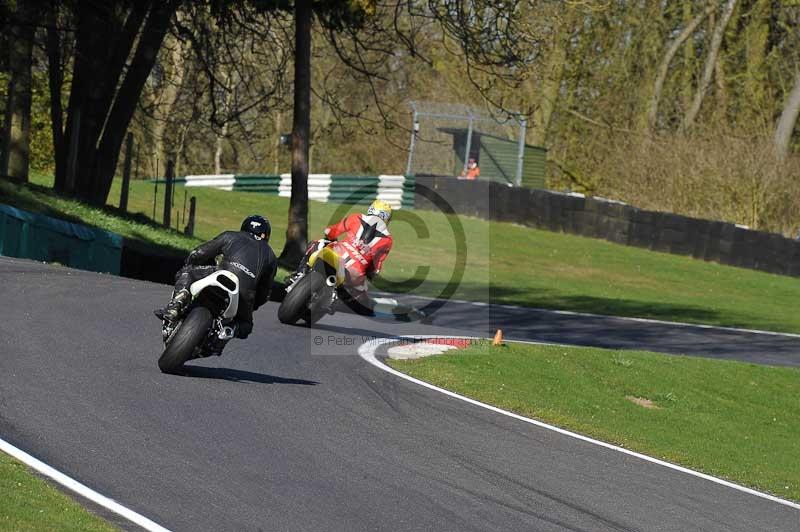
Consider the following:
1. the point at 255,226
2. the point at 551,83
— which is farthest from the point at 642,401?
the point at 551,83

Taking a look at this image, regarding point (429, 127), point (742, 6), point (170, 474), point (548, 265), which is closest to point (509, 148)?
point (429, 127)

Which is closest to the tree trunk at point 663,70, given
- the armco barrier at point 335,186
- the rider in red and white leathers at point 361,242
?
the armco barrier at point 335,186

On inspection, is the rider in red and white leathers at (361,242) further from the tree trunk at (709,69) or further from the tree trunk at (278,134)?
the tree trunk at (278,134)

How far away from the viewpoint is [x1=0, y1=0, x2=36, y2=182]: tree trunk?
73.1 ft

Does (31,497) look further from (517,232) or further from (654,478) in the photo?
(517,232)

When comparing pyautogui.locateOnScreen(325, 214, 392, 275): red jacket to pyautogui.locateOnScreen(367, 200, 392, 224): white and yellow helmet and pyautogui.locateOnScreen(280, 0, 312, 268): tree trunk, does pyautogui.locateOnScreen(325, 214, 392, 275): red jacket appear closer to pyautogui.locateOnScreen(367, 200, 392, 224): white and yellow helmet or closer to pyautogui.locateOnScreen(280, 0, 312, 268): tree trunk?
pyautogui.locateOnScreen(367, 200, 392, 224): white and yellow helmet

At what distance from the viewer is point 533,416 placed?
11.3 metres

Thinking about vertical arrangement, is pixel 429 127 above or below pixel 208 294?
above

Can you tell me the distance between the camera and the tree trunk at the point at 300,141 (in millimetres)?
23016

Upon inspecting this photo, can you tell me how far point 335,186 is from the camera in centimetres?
4191

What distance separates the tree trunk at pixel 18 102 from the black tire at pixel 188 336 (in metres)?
13.3

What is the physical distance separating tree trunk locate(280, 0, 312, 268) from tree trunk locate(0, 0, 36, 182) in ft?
15.4

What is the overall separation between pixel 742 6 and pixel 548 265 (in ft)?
71.4

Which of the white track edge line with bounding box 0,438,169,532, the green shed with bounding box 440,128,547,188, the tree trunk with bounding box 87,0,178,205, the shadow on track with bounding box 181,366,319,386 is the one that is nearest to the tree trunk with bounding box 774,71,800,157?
the green shed with bounding box 440,128,547,188
